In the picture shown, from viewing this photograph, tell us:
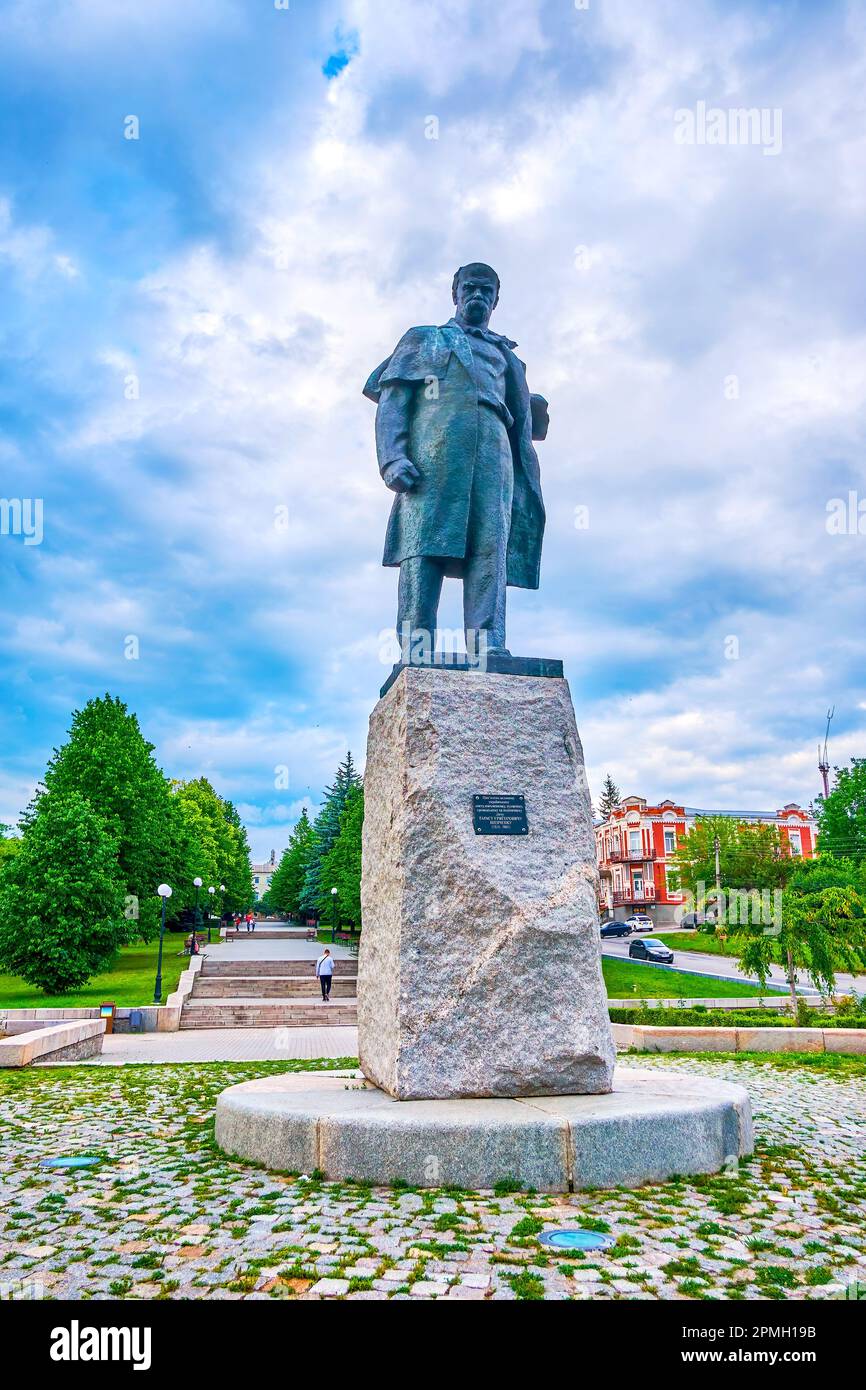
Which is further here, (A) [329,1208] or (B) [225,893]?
(B) [225,893]

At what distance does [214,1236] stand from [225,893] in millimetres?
69098

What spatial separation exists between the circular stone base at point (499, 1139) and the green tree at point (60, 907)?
66.7ft

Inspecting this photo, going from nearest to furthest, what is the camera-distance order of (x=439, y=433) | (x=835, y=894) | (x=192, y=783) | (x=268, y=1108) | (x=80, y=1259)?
(x=80, y=1259)
(x=268, y=1108)
(x=439, y=433)
(x=835, y=894)
(x=192, y=783)

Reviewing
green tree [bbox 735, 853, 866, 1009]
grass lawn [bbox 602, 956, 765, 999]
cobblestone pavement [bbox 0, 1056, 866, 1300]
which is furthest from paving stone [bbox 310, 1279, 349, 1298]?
grass lawn [bbox 602, 956, 765, 999]

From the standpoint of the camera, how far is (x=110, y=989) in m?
25.7

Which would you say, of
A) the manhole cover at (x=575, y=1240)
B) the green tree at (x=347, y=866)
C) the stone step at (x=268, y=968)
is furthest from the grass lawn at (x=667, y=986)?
the manhole cover at (x=575, y=1240)

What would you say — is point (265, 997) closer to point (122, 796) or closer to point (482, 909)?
point (122, 796)

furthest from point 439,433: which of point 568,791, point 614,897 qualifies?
point 614,897

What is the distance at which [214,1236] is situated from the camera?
150 inches

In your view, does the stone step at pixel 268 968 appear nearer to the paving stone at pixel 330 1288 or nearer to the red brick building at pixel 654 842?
the paving stone at pixel 330 1288

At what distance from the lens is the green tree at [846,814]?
45.3 m

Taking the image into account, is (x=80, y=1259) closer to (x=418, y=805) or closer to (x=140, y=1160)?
(x=140, y=1160)

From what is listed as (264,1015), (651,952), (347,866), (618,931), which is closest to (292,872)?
(618,931)

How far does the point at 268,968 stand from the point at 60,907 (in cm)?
1096
